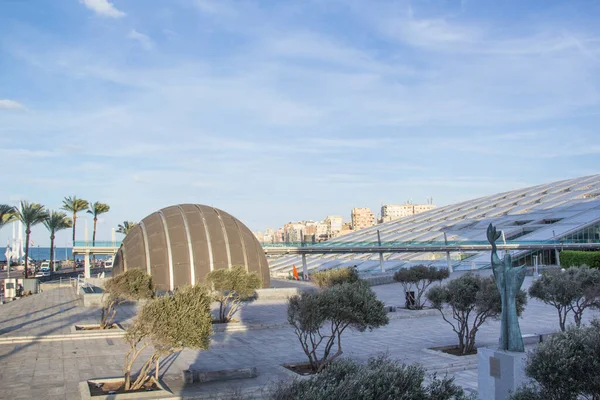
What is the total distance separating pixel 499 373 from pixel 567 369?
2399 mm

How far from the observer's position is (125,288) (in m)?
23.6

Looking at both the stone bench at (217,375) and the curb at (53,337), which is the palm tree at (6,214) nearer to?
the curb at (53,337)

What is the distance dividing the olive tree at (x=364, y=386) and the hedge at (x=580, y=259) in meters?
37.7

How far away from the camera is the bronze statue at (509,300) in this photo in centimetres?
1248

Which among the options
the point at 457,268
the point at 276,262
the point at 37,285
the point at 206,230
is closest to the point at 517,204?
the point at 457,268

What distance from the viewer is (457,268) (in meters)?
53.3

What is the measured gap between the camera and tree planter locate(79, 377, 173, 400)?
1284 centimetres

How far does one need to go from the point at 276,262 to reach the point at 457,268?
25.7 metres

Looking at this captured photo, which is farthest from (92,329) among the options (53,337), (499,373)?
(499,373)

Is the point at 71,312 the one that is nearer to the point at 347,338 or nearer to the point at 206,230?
the point at 206,230

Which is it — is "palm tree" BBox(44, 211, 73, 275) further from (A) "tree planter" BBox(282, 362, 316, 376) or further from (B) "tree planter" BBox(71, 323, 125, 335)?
(A) "tree planter" BBox(282, 362, 316, 376)

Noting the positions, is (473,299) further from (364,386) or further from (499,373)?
(364,386)

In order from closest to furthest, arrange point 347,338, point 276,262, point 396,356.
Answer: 1. point 396,356
2. point 347,338
3. point 276,262

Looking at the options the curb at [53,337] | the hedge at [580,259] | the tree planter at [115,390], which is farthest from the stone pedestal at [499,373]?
the hedge at [580,259]
